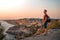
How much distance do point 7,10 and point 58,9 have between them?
74 cm

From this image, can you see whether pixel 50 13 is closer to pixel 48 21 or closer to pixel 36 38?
pixel 48 21

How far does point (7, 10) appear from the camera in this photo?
2.28 meters

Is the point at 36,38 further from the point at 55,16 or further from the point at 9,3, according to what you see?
the point at 9,3

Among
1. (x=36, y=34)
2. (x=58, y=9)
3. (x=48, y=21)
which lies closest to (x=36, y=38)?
(x=36, y=34)

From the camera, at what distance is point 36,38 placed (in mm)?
2176

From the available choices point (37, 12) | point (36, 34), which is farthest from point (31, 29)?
point (37, 12)

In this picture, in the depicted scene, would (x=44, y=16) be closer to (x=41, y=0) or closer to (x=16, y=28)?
(x=41, y=0)

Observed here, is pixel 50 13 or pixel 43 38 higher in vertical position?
pixel 50 13

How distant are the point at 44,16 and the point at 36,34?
0.28 metres

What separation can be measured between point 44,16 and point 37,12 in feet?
0.38

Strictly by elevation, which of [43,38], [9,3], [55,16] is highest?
[9,3]

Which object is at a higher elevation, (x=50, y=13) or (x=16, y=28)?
(x=50, y=13)

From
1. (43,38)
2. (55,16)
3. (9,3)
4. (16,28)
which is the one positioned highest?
(9,3)

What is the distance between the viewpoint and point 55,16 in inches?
88.5
